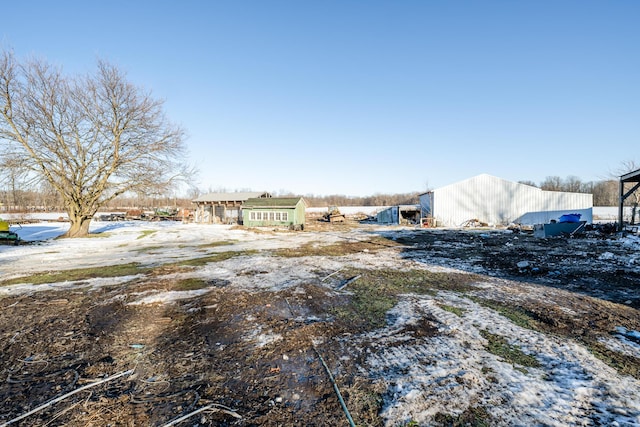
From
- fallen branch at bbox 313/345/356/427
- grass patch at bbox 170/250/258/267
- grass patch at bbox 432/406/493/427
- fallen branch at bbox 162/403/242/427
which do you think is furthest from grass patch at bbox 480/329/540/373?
grass patch at bbox 170/250/258/267

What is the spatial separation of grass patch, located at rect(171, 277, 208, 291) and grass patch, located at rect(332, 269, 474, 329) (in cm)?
397

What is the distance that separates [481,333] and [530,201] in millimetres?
34442

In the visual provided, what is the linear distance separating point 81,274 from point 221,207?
2794 cm

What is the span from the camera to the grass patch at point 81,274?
8.25 metres

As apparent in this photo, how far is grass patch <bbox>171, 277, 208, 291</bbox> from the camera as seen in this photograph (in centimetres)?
729

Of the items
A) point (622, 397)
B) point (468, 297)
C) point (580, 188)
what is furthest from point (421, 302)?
point (580, 188)

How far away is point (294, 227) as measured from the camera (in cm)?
2856

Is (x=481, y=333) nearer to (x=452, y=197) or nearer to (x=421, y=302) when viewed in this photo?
(x=421, y=302)

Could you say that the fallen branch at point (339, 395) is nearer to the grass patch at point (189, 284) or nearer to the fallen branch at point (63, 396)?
the fallen branch at point (63, 396)

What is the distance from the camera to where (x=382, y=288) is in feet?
23.5

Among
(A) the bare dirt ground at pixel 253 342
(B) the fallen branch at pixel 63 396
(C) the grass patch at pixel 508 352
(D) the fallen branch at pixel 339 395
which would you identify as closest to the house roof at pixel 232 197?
(A) the bare dirt ground at pixel 253 342

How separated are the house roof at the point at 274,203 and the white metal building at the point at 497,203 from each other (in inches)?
622

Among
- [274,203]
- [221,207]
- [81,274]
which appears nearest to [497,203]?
[274,203]

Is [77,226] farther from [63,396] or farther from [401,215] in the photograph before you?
[401,215]
